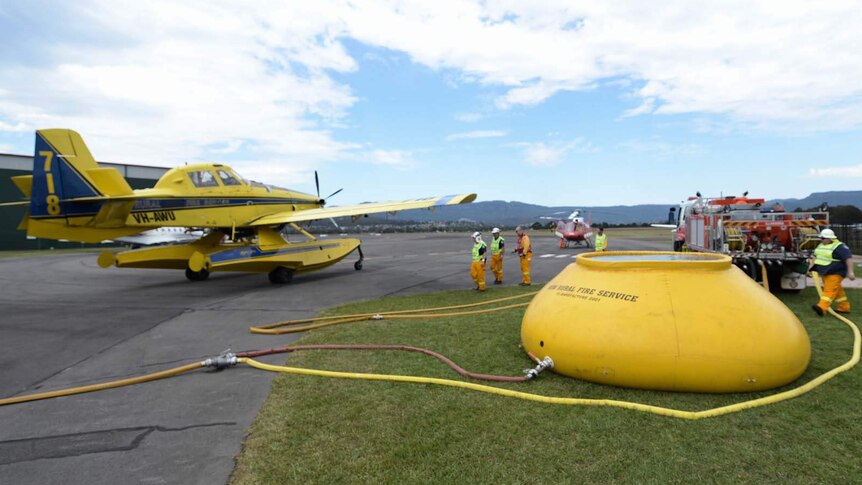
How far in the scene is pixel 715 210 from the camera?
13.7 metres

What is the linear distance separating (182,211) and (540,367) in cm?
1240

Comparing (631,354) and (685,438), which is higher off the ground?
(631,354)

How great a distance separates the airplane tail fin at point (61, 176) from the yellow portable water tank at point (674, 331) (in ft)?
41.6

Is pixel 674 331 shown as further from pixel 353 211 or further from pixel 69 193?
pixel 69 193

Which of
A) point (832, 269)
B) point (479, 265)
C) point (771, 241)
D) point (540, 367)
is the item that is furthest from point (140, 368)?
point (771, 241)

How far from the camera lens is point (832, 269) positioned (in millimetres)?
8859

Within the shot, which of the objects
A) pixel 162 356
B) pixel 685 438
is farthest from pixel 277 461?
pixel 162 356

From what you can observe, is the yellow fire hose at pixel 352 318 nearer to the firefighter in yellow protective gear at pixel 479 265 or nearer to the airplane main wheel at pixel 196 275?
the firefighter in yellow protective gear at pixel 479 265

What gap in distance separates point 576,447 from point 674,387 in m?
1.68

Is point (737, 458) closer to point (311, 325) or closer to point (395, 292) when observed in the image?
point (311, 325)

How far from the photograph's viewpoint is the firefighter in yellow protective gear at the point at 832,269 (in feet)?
28.7

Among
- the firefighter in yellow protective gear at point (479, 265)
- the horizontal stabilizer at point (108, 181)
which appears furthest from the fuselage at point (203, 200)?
the firefighter in yellow protective gear at point (479, 265)

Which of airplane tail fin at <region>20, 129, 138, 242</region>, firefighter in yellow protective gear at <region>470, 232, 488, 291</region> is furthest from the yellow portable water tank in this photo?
airplane tail fin at <region>20, 129, 138, 242</region>

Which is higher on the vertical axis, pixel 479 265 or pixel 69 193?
pixel 69 193
